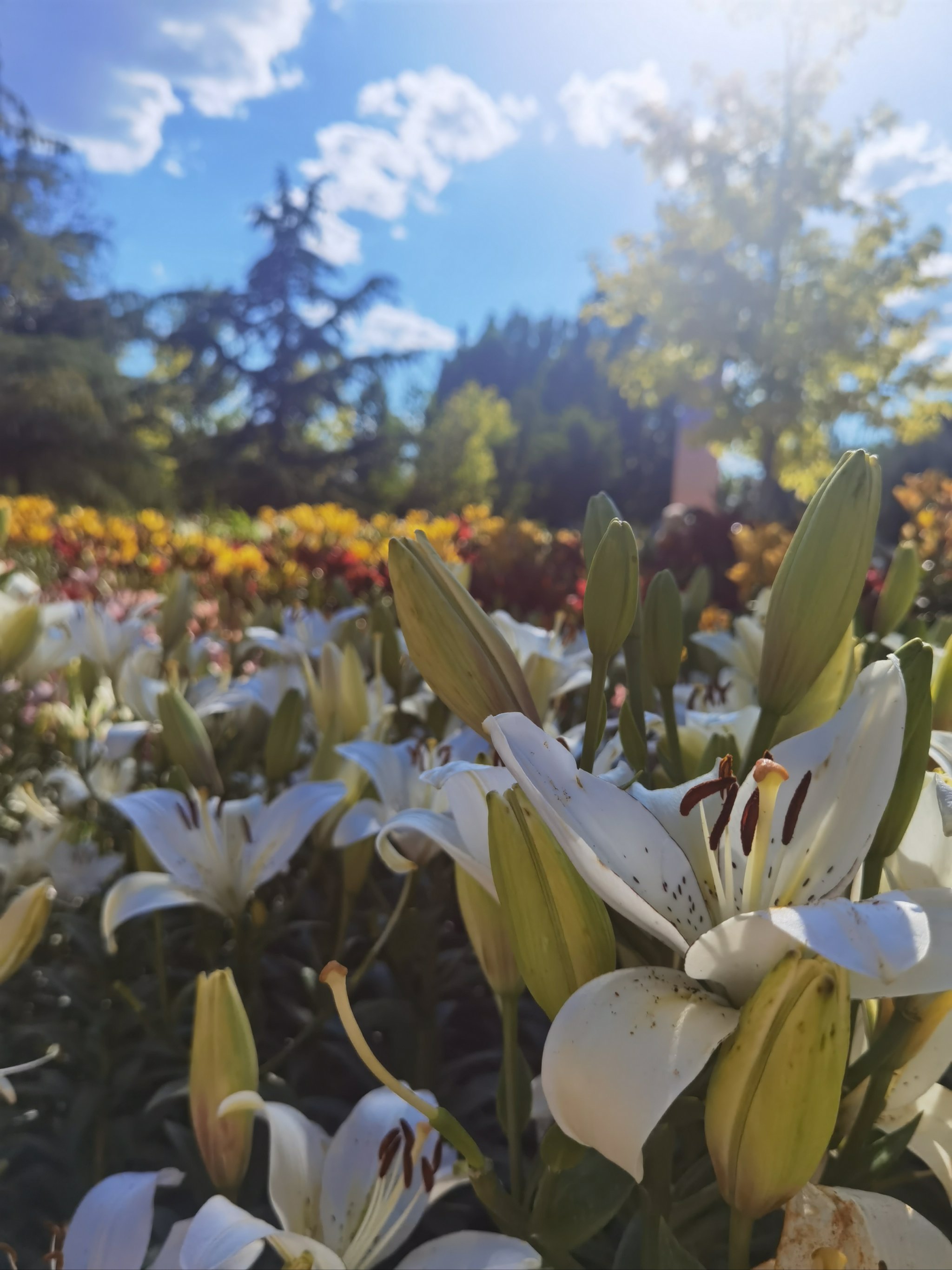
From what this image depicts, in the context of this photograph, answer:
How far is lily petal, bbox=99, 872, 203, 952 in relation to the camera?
0.74 m

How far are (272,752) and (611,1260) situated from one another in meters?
0.54

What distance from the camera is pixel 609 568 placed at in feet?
1.75

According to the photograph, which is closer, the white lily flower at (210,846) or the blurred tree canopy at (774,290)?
the white lily flower at (210,846)

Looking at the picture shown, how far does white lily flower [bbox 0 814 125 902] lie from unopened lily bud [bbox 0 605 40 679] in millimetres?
217

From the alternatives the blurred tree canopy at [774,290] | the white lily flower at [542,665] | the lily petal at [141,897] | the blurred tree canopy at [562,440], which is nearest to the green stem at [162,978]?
the lily petal at [141,897]

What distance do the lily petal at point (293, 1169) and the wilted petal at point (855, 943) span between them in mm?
319

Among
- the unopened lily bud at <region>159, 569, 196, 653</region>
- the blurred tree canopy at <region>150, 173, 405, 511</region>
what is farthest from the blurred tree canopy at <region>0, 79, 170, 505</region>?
the unopened lily bud at <region>159, 569, 196, 653</region>

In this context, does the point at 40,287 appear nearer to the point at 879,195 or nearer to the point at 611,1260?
the point at 879,195

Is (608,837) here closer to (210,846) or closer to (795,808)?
(795,808)

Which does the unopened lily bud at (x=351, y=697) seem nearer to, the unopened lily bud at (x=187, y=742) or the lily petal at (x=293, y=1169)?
the unopened lily bud at (x=187, y=742)

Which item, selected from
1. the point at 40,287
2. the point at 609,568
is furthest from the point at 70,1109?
the point at 40,287

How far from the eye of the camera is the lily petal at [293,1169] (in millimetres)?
552

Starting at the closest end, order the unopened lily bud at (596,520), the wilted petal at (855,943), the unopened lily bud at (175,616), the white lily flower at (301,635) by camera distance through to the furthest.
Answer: the wilted petal at (855,943)
the unopened lily bud at (596,520)
the white lily flower at (301,635)
the unopened lily bud at (175,616)

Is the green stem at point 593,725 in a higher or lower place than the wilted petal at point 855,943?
higher
